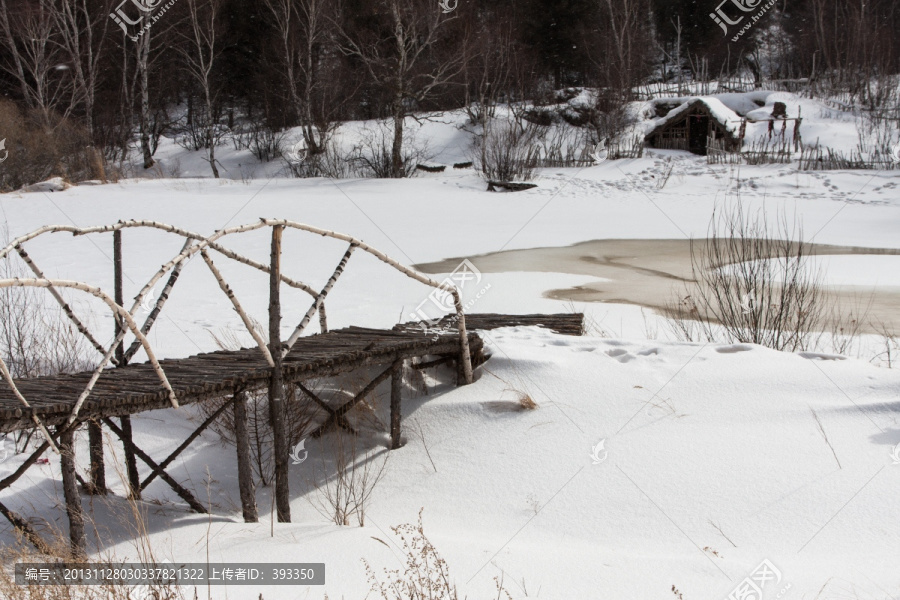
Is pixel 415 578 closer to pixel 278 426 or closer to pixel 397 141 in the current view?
pixel 278 426

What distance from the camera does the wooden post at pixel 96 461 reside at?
4184 millimetres

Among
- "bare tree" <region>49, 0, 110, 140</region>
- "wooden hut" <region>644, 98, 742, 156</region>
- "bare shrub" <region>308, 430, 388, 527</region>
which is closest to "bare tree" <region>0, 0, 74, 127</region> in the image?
"bare tree" <region>49, 0, 110, 140</region>

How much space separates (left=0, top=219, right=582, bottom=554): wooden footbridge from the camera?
3.23 meters

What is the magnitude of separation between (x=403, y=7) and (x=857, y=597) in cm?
1951

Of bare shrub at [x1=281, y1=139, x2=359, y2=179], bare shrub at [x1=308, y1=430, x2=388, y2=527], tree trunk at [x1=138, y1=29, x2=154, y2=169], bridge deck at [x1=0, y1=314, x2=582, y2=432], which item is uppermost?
tree trunk at [x1=138, y1=29, x2=154, y2=169]

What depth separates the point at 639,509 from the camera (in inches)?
143

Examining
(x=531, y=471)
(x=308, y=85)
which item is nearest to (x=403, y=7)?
(x=308, y=85)

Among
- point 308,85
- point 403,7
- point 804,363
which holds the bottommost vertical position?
point 804,363

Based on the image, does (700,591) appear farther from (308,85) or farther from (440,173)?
(308,85)

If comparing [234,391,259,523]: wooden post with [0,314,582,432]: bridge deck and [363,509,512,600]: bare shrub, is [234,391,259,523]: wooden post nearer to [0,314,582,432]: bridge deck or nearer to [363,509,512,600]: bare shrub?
[0,314,582,432]: bridge deck

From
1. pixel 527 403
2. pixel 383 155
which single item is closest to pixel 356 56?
pixel 383 155

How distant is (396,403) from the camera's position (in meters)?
4.72

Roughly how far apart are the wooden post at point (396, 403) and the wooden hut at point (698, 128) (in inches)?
709

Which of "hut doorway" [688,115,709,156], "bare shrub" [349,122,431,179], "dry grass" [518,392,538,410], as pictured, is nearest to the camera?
"dry grass" [518,392,538,410]
